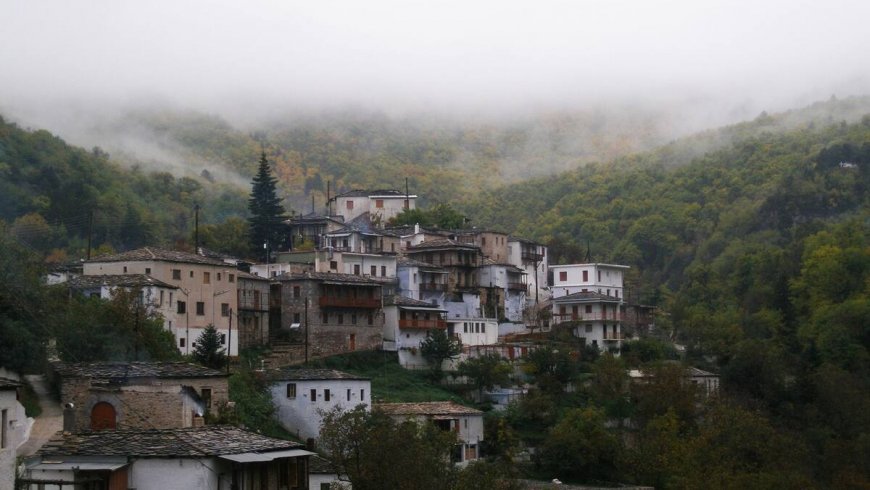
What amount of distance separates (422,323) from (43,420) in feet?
133

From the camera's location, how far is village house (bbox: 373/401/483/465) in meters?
58.7

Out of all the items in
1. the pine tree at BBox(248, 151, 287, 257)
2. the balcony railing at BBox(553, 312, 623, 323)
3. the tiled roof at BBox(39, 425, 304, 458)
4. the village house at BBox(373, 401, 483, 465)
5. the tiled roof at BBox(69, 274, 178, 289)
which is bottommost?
the village house at BBox(373, 401, 483, 465)

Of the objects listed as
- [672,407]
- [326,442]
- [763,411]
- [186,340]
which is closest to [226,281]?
[186,340]

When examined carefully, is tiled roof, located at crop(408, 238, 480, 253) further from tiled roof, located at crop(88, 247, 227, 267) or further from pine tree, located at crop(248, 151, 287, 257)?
tiled roof, located at crop(88, 247, 227, 267)

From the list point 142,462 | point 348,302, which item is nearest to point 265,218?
point 348,302

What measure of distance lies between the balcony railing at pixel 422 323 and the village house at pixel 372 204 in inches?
784

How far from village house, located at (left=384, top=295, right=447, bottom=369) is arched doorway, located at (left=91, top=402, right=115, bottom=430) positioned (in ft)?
118

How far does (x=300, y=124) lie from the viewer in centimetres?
19512

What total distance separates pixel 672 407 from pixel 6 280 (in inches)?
1452

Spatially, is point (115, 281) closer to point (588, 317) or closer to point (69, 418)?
point (69, 418)

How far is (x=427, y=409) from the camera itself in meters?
60.4

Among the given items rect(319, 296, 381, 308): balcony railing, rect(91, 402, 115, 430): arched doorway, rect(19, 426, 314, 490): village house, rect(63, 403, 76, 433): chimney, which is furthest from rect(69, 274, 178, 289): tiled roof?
rect(19, 426, 314, 490): village house

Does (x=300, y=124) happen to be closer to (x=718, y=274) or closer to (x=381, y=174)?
(x=381, y=174)

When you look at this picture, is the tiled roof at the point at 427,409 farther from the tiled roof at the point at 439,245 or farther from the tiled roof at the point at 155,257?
the tiled roof at the point at 439,245
